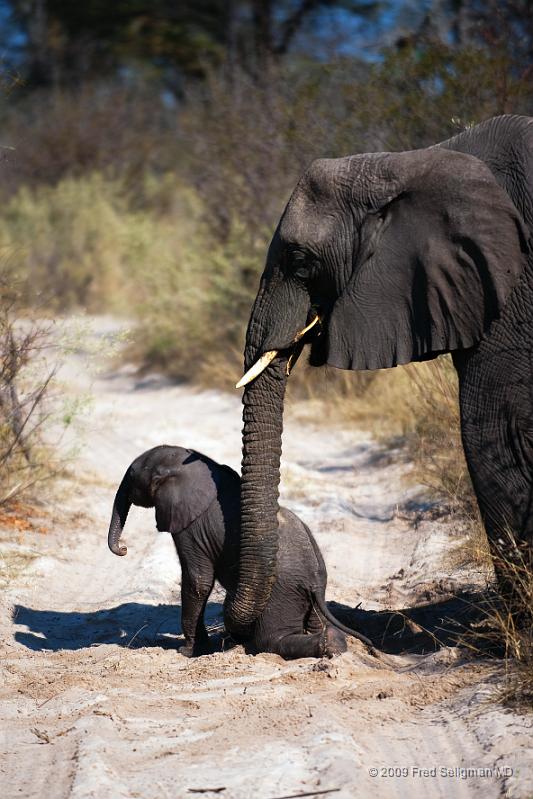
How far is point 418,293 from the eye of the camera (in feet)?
16.9

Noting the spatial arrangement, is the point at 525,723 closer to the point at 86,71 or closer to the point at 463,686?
the point at 463,686

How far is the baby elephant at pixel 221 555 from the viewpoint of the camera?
5789mm

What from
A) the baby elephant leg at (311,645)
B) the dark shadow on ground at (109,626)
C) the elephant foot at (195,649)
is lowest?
the dark shadow on ground at (109,626)

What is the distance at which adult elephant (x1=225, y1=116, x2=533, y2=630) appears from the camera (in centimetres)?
500

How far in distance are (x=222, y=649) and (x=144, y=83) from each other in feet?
103

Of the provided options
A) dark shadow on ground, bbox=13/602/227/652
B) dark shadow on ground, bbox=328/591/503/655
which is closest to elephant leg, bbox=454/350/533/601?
dark shadow on ground, bbox=328/591/503/655

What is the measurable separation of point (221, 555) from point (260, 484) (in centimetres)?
66

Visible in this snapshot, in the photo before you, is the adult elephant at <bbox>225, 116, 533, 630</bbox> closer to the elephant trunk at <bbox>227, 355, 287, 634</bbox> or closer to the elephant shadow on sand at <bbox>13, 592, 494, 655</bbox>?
the elephant trunk at <bbox>227, 355, 287, 634</bbox>

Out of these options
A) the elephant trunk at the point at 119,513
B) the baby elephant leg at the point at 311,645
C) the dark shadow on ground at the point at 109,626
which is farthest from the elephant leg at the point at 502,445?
the elephant trunk at the point at 119,513

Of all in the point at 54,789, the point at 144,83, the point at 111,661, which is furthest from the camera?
the point at 144,83

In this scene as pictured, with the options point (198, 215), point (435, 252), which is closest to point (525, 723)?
point (435, 252)

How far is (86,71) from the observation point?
117 feet

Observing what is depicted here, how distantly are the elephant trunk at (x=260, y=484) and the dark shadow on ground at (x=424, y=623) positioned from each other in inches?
30.9

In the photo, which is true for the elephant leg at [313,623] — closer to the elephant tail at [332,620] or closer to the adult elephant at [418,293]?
the elephant tail at [332,620]
